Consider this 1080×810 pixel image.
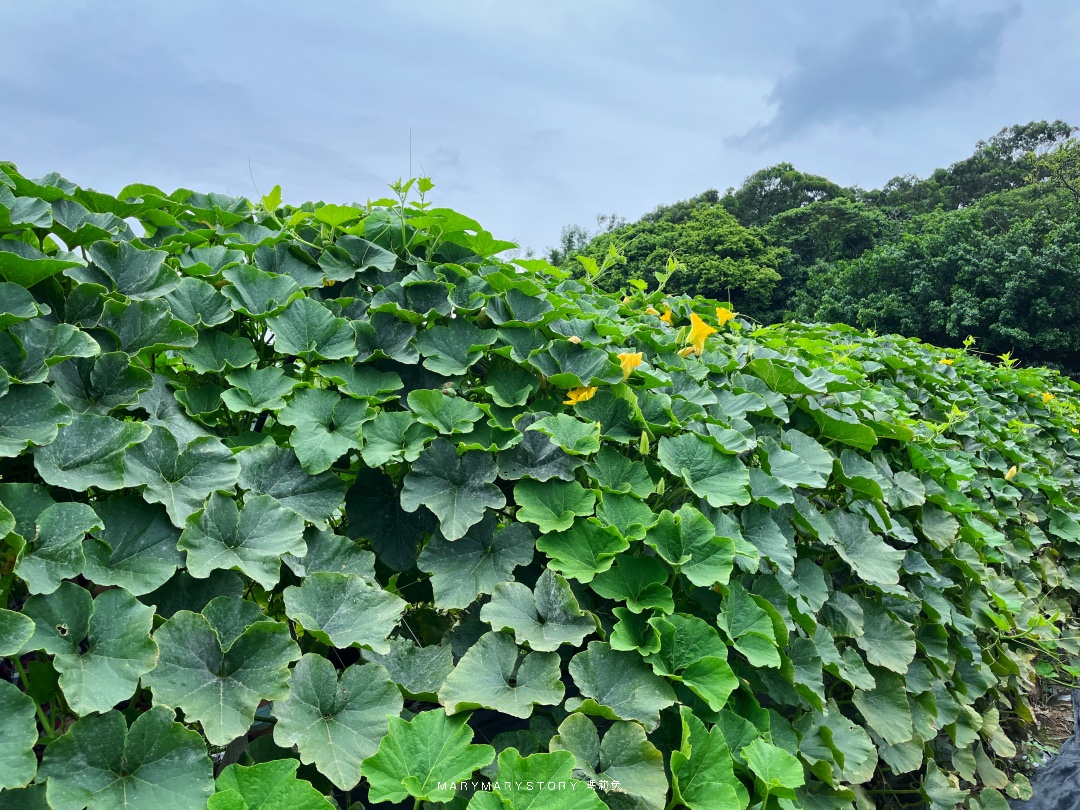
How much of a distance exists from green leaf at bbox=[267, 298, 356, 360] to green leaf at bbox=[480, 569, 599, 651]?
1.70ft

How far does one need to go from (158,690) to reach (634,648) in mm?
583

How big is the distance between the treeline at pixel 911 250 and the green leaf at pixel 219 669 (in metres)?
9.49

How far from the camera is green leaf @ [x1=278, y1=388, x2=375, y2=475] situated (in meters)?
1.01

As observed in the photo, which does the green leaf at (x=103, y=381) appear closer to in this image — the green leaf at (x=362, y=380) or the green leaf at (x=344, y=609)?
the green leaf at (x=362, y=380)

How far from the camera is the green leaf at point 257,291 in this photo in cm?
117

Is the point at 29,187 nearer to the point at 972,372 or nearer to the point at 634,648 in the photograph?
the point at 634,648

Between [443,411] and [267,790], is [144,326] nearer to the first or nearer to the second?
[443,411]

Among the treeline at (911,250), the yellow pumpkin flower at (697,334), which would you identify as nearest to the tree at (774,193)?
the treeline at (911,250)

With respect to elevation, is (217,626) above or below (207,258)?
below

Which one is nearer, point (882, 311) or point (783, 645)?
point (783, 645)

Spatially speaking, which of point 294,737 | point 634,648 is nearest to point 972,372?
point 634,648

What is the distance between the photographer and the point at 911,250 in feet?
63.0

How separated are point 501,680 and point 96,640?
0.46 metres

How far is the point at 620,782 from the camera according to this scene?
0.83 meters
